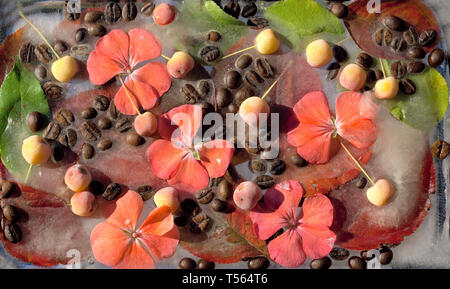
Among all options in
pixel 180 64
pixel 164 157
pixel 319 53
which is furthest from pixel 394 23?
pixel 164 157

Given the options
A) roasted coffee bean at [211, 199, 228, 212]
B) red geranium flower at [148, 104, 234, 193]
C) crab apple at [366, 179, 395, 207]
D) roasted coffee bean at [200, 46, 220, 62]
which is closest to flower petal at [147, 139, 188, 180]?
red geranium flower at [148, 104, 234, 193]

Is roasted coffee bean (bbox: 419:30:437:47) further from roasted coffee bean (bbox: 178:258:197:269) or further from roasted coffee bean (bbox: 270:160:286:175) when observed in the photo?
roasted coffee bean (bbox: 178:258:197:269)

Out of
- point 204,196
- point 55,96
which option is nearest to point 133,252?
point 204,196

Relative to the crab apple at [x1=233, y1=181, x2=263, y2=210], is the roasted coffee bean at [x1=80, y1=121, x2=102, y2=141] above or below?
above

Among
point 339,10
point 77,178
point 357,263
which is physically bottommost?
point 357,263

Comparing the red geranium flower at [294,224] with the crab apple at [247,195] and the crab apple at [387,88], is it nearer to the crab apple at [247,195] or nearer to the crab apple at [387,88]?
the crab apple at [247,195]

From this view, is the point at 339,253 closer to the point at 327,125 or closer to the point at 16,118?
the point at 327,125
